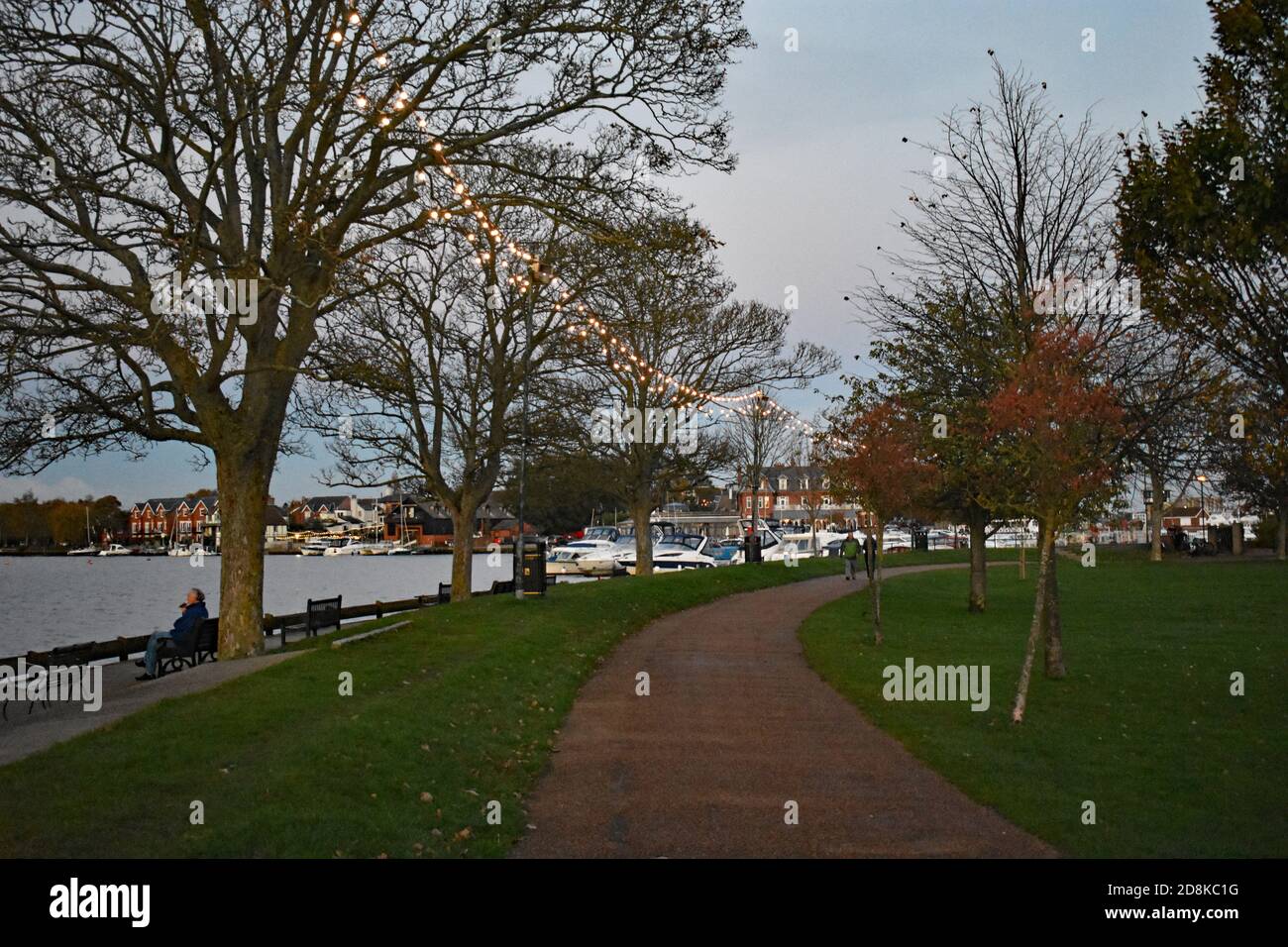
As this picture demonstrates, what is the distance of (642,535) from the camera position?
42.4 m

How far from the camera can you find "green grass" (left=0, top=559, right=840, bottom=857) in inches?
277

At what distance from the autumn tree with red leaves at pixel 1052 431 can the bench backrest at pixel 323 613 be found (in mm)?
14578

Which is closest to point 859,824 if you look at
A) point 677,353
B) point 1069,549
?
point 677,353

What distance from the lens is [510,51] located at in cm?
1609

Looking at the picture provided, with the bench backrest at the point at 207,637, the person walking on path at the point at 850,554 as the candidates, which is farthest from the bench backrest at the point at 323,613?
the person walking on path at the point at 850,554

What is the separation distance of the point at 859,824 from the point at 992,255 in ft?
41.6

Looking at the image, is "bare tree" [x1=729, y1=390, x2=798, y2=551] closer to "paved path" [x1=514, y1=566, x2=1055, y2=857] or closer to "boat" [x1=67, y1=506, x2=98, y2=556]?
"paved path" [x1=514, y1=566, x2=1055, y2=857]

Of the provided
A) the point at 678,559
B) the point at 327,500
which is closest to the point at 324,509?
the point at 327,500

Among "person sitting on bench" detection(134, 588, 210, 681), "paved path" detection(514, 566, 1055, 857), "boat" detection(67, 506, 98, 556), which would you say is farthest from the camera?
"boat" detection(67, 506, 98, 556)

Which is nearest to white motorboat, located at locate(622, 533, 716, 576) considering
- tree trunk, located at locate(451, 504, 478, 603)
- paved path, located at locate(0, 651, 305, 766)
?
tree trunk, located at locate(451, 504, 478, 603)

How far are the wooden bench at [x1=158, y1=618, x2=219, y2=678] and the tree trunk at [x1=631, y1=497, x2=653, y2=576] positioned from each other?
22.3m

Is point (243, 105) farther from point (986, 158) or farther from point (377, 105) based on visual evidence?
point (986, 158)

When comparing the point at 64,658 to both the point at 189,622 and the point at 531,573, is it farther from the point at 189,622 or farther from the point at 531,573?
the point at 531,573

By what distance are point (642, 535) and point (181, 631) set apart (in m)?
25.0
